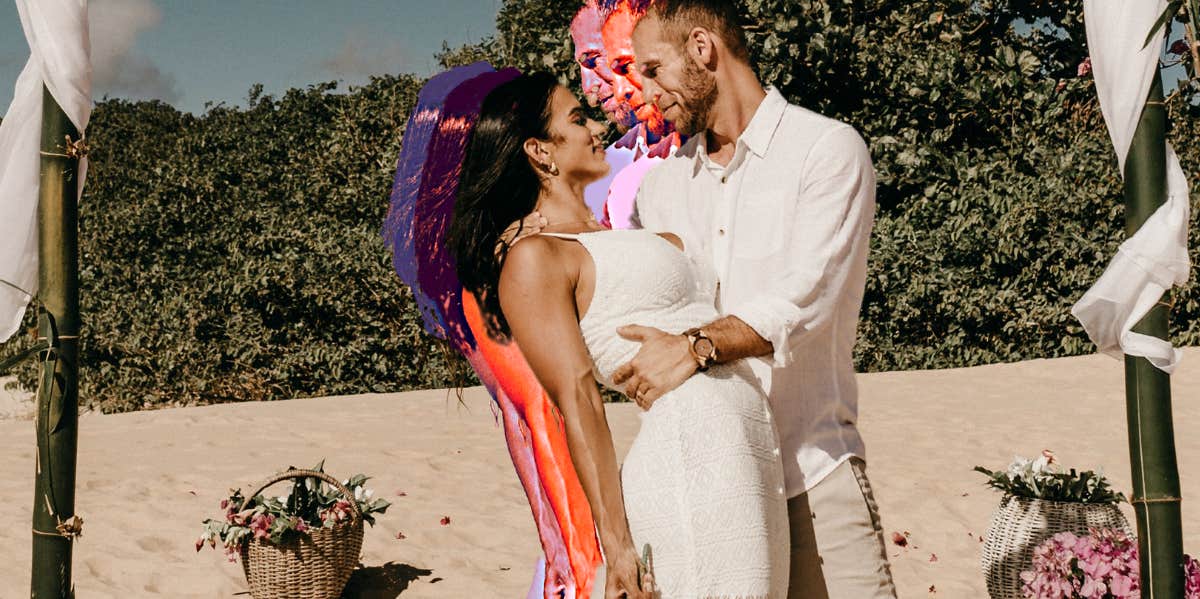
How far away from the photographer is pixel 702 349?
2061mm

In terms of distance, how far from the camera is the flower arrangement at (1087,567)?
4461mm

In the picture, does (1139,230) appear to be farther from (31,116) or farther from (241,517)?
(241,517)

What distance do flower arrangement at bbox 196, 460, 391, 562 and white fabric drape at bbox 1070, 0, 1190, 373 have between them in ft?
13.8

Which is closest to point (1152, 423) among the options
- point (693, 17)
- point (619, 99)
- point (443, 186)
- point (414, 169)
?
point (693, 17)

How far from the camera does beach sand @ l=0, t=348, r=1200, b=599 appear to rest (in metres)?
6.24

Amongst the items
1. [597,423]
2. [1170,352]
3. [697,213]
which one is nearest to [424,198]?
[697,213]

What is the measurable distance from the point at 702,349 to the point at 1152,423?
1.16m

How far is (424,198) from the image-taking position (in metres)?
3.14

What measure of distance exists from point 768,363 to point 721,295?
0.31 m

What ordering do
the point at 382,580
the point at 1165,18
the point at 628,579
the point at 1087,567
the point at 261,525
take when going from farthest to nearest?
the point at 382,580 → the point at 261,525 → the point at 1087,567 → the point at 1165,18 → the point at 628,579

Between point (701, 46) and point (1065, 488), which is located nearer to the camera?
point (701, 46)

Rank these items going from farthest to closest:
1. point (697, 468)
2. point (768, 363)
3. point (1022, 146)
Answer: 1. point (1022, 146)
2. point (768, 363)
3. point (697, 468)

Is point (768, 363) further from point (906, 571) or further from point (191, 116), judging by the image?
point (191, 116)

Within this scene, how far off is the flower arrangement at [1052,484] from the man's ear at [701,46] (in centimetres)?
315
